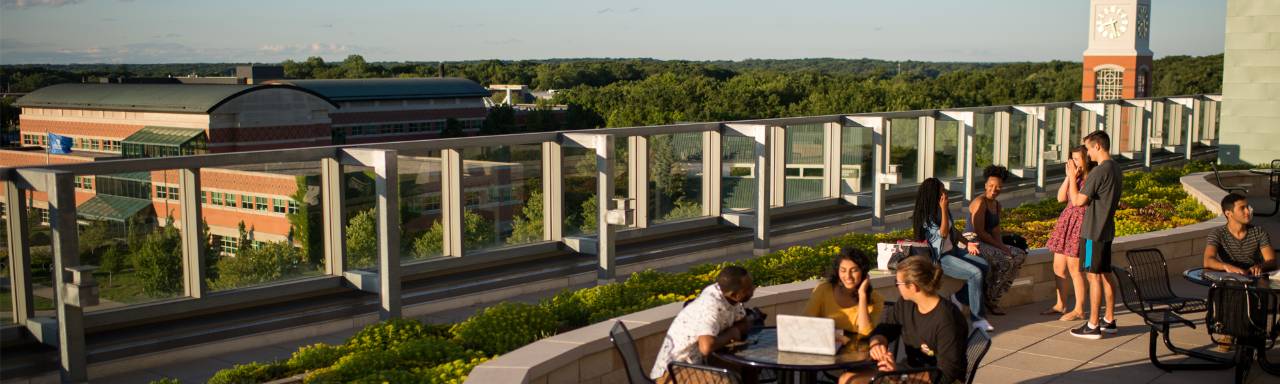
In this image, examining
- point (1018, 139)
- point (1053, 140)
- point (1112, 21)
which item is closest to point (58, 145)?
point (1112, 21)

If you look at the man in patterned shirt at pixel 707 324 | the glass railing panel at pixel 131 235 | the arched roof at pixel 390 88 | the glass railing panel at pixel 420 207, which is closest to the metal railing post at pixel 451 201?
the glass railing panel at pixel 420 207

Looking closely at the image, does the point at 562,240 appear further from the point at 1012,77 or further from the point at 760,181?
the point at 1012,77

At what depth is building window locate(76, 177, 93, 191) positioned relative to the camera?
9.15m

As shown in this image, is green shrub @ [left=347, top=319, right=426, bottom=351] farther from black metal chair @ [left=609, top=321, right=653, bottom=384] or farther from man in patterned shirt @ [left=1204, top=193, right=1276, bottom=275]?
man in patterned shirt @ [left=1204, top=193, right=1276, bottom=275]

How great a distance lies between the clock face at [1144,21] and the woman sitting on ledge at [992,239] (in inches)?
2538

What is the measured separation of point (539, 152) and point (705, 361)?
23.9ft

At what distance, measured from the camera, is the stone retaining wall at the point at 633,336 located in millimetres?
6023

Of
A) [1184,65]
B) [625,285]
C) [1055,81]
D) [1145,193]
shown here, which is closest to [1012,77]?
[1055,81]

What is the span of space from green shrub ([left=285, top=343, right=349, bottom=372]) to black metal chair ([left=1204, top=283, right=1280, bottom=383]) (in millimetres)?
5830

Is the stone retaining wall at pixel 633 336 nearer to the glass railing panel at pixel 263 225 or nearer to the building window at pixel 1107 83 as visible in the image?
the glass railing panel at pixel 263 225

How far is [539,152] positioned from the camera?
1302 cm

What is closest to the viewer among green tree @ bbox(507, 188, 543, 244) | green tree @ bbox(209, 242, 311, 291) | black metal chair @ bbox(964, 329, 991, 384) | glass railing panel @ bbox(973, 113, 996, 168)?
black metal chair @ bbox(964, 329, 991, 384)

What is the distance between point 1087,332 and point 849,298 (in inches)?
121

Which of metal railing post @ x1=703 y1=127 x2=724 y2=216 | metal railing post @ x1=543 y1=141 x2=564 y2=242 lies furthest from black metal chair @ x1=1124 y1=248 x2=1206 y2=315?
metal railing post @ x1=703 y1=127 x2=724 y2=216
